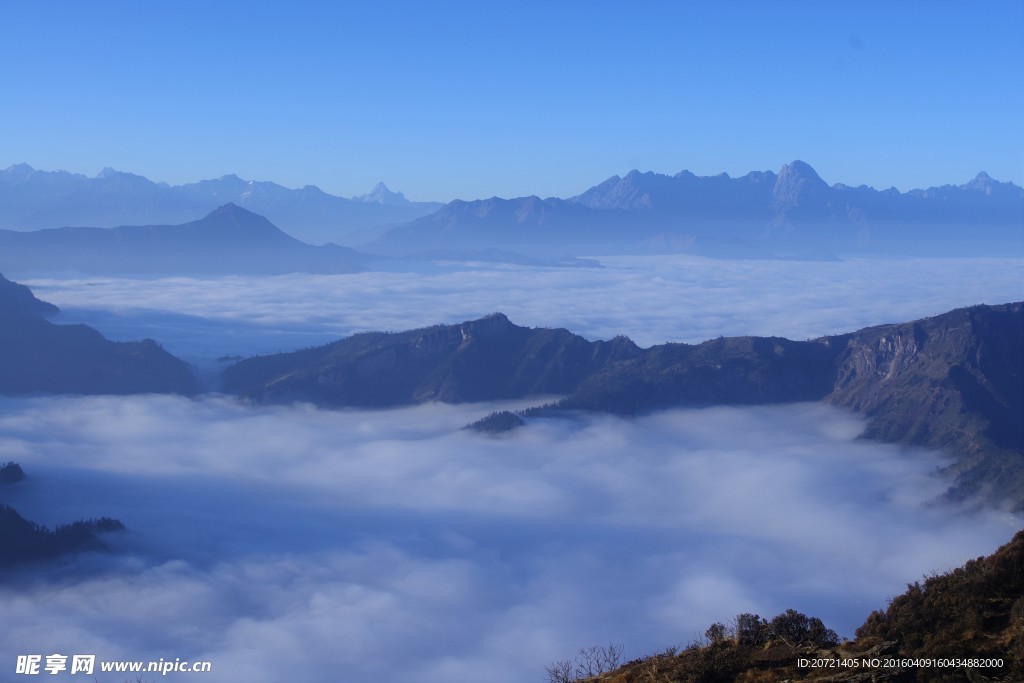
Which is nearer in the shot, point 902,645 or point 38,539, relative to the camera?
point 902,645

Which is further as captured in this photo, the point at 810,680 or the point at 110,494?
the point at 110,494

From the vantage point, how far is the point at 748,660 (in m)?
43.0

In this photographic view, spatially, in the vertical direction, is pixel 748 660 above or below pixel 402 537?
above

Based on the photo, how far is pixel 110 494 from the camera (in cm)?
18000

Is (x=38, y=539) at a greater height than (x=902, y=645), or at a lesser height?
lesser

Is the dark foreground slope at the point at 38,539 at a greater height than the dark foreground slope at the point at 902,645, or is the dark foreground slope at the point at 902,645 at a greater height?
the dark foreground slope at the point at 902,645

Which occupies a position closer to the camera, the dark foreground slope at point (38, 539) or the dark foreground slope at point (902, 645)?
the dark foreground slope at point (902, 645)

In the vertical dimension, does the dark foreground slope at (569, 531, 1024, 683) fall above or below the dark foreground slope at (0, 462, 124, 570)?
above

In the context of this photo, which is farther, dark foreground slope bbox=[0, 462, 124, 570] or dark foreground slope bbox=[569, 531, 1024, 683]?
dark foreground slope bbox=[0, 462, 124, 570]

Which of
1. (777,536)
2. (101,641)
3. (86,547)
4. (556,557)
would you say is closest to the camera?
(101,641)

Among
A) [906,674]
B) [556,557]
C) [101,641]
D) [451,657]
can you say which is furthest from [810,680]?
[556,557]

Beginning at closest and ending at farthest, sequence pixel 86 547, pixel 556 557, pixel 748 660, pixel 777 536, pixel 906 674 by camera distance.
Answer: pixel 906 674, pixel 748 660, pixel 86 547, pixel 556 557, pixel 777 536

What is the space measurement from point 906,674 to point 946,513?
157 metres

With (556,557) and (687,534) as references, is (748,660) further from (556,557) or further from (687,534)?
(687,534)
